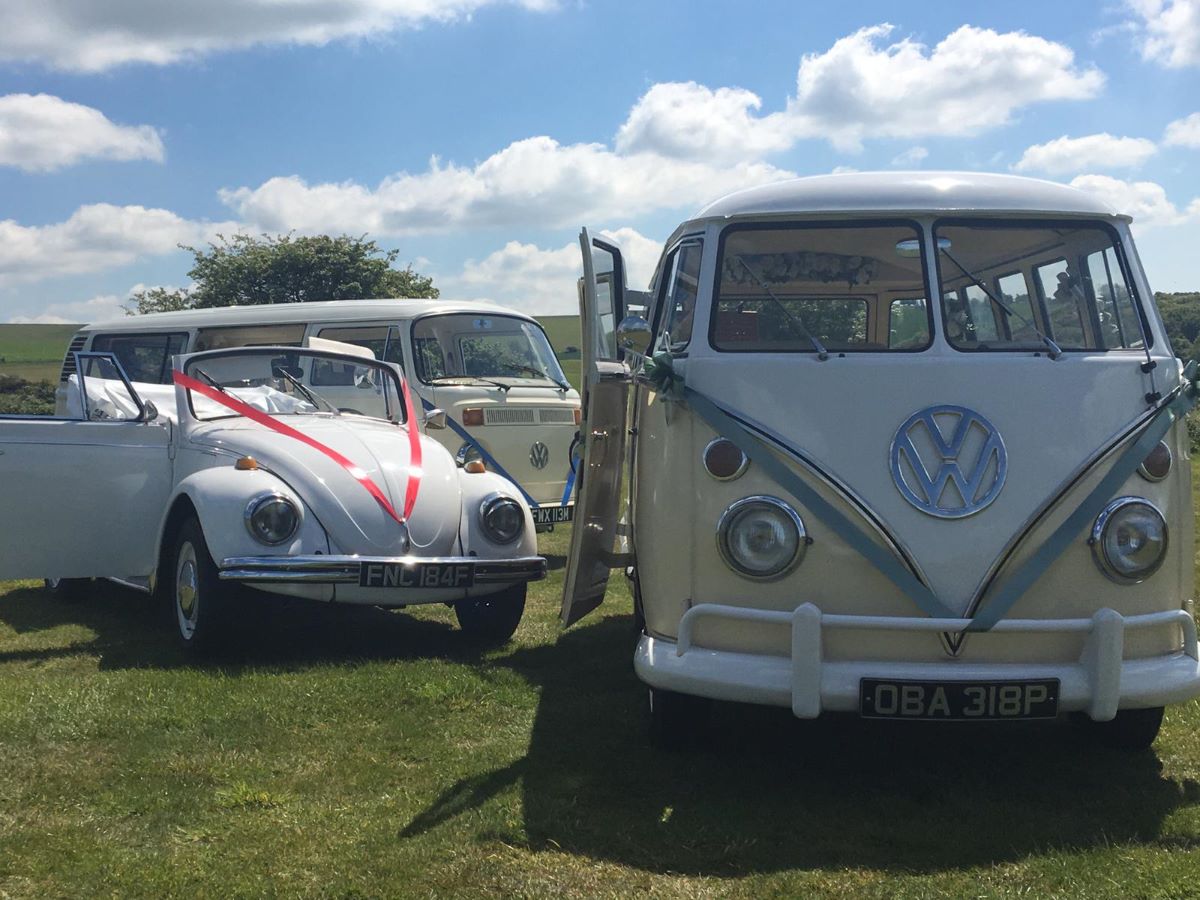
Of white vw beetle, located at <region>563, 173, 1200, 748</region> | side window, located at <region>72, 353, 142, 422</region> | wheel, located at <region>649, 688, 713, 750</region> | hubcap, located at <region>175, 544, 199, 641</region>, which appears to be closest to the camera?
white vw beetle, located at <region>563, 173, 1200, 748</region>

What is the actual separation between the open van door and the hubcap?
6.66 feet

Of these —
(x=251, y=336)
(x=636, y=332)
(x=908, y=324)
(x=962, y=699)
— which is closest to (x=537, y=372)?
(x=251, y=336)

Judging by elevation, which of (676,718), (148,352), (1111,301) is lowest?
(676,718)

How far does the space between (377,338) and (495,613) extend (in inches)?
198

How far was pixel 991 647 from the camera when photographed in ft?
13.6

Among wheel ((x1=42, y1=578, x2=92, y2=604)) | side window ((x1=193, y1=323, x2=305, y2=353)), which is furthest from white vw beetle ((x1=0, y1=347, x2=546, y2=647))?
side window ((x1=193, y1=323, x2=305, y2=353))

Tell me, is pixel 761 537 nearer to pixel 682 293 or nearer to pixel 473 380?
pixel 682 293

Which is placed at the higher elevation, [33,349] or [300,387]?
[300,387]

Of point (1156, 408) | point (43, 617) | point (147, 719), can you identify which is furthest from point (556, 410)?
point (1156, 408)

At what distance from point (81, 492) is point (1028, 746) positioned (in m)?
5.12

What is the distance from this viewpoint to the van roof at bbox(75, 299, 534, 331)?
36.8 ft

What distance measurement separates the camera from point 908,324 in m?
4.61

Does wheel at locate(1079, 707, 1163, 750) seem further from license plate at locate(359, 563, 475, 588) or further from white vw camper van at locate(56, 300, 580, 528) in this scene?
white vw camper van at locate(56, 300, 580, 528)

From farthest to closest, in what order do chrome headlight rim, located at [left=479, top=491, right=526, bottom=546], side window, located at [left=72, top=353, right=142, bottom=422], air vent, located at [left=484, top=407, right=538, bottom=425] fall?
1. air vent, located at [left=484, top=407, right=538, bottom=425]
2. side window, located at [left=72, top=353, right=142, bottom=422]
3. chrome headlight rim, located at [left=479, top=491, right=526, bottom=546]
